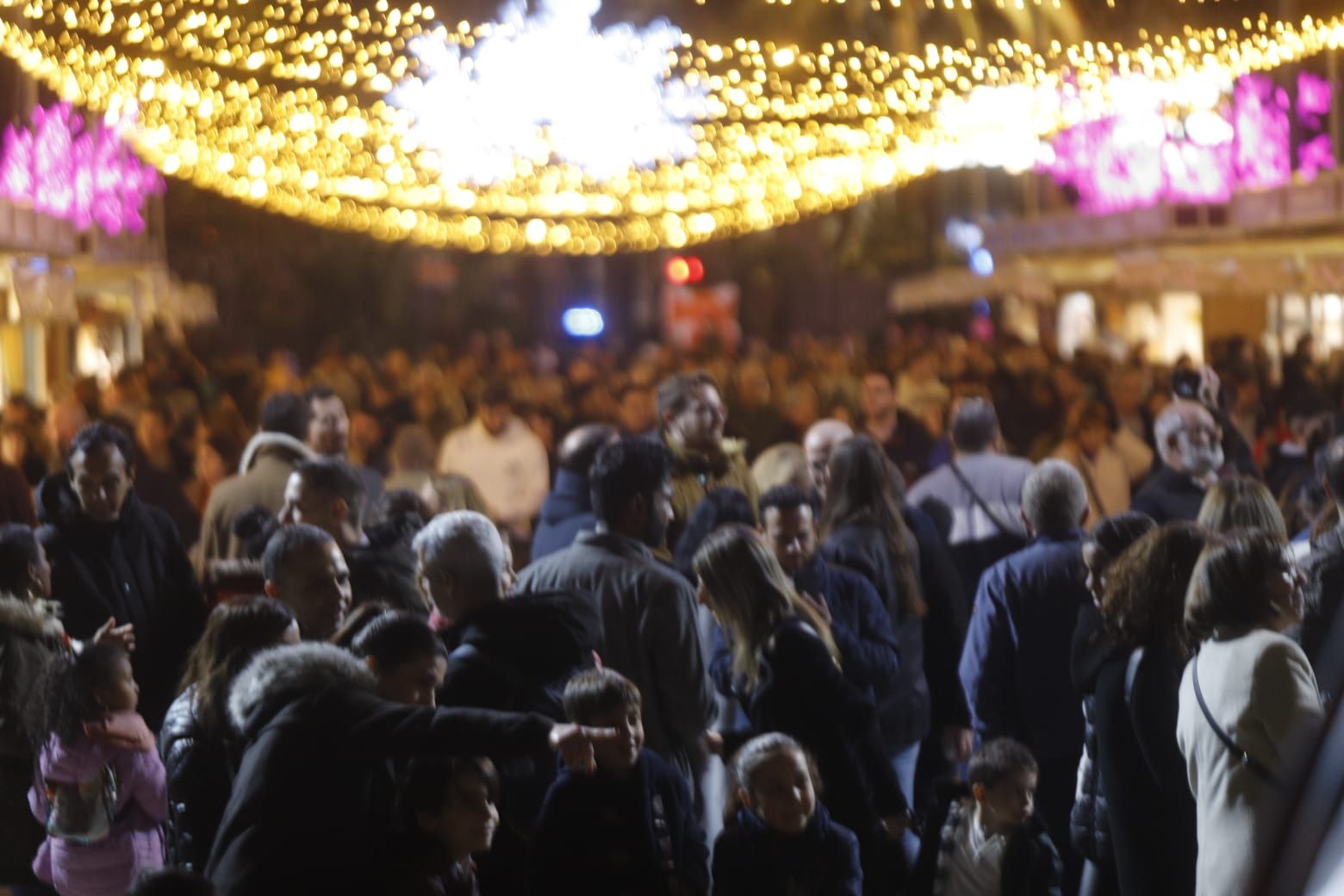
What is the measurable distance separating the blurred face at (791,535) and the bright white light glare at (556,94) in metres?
4.01

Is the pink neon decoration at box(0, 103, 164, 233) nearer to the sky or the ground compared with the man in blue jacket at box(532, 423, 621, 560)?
nearer to the sky

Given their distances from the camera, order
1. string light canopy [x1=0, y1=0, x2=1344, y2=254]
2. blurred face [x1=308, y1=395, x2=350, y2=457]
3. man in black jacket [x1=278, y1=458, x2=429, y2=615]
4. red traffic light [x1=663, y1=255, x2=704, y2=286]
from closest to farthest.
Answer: man in black jacket [x1=278, y1=458, x2=429, y2=615] < blurred face [x1=308, y1=395, x2=350, y2=457] < string light canopy [x1=0, y1=0, x2=1344, y2=254] < red traffic light [x1=663, y1=255, x2=704, y2=286]

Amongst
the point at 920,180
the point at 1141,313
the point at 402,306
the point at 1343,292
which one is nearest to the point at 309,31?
the point at 1343,292

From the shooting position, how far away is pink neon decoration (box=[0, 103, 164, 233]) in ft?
71.5

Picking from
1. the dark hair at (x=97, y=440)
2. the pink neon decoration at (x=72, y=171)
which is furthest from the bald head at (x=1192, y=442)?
the pink neon decoration at (x=72, y=171)

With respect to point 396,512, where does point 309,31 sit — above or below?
above

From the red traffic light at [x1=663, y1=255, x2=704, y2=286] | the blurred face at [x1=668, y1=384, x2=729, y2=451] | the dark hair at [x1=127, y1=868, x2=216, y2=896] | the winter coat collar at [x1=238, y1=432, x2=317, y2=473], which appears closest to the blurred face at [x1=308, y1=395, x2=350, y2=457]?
the winter coat collar at [x1=238, y1=432, x2=317, y2=473]

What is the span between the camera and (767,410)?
15.0 m

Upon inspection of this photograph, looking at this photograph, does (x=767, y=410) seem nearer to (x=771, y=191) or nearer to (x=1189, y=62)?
(x=1189, y=62)

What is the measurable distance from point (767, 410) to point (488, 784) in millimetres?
10262

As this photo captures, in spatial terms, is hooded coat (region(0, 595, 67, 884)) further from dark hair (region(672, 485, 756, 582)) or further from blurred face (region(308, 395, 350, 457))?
blurred face (region(308, 395, 350, 457))

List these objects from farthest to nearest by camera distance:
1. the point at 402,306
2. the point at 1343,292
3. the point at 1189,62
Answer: the point at 402,306 < the point at 1343,292 < the point at 1189,62

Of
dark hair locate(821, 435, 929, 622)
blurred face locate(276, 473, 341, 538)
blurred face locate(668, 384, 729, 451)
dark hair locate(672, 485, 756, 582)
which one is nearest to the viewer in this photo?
blurred face locate(276, 473, 341, 538)

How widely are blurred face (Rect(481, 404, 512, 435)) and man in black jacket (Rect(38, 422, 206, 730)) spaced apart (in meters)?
6.24
